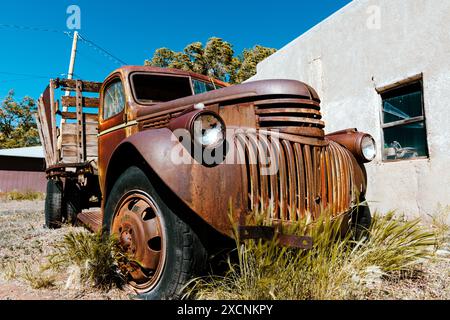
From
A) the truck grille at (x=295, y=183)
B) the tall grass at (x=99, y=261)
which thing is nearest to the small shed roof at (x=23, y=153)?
the tall grass at (x=99, y=261)

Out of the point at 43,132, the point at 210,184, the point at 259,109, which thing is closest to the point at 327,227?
the point at 210,184

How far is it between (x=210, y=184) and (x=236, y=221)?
260 millimetres

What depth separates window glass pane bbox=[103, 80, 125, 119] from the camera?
364 centimetres

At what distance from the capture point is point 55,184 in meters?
5.19

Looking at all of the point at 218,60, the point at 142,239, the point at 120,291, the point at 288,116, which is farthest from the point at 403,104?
the point at 218,60

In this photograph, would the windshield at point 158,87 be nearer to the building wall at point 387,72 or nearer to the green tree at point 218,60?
the building wall at point 387,72

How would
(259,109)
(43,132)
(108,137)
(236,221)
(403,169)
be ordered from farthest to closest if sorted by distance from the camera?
(43,132)
(403,169)
(108,137)
(259,109)
(236,221)

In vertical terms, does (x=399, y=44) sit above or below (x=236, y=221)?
above

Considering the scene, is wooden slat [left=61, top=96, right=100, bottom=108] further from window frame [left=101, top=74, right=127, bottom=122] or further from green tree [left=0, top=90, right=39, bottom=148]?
green tree [left=0, top=90, right=39, bottom=148]

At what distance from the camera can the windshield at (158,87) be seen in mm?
3580

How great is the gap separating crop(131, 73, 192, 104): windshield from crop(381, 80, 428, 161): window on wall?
10.8ft

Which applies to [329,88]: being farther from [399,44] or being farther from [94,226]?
[94,226]

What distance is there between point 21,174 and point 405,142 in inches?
870

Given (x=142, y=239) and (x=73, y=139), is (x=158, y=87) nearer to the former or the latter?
(x=142, y=239)
